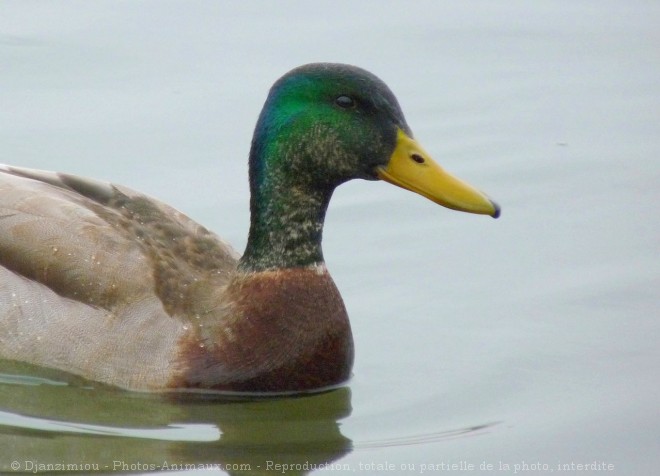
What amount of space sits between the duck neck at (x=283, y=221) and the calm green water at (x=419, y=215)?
0.76m

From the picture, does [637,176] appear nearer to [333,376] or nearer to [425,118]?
[425,118]

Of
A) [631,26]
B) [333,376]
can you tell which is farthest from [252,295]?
[631,26]

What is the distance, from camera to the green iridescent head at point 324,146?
8.33 m

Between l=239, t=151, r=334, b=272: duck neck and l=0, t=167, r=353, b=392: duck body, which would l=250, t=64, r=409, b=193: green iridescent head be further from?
l=0, t=167, r=353, b=392: duck body

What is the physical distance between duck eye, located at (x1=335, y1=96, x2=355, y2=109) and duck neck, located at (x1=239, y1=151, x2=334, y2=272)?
0.42m

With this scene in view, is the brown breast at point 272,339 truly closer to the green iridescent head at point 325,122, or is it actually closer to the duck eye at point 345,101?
the green iridescent head at point 325,122

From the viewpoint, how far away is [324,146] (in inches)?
331

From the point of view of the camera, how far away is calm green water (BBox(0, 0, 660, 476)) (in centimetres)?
800

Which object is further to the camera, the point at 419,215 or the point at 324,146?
the point at 419,215

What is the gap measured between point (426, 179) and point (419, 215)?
2.20 m

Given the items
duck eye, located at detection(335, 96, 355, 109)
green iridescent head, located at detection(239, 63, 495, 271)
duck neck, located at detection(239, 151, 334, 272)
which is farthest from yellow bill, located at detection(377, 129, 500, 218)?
duck neck, located at detection(239, 151, 334, 272)

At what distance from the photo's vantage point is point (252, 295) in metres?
8.55

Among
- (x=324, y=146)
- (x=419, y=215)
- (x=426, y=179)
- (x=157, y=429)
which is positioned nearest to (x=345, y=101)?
(x=324, y=146)

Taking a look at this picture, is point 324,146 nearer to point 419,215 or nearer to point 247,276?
point 247,276
